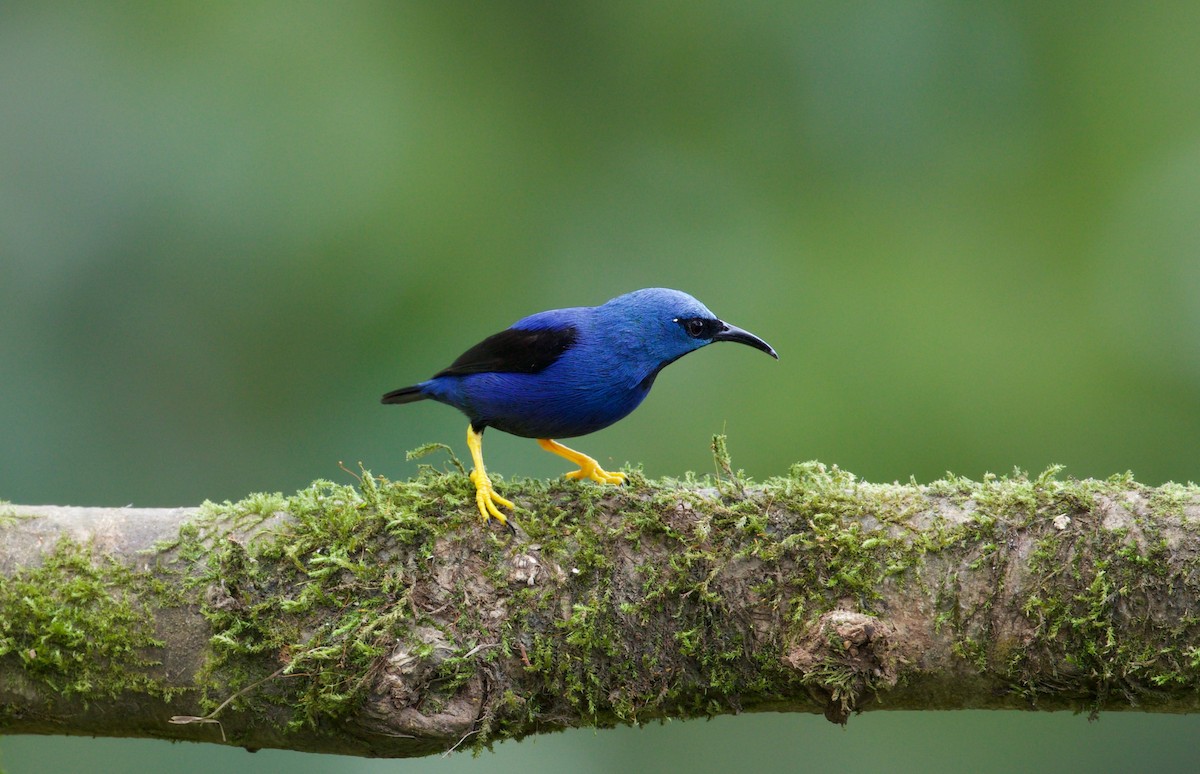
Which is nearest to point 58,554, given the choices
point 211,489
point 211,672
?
point 211,672

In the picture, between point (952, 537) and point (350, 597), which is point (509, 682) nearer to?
point (350, 597)

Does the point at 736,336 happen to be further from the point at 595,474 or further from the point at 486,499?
the point at 486,499

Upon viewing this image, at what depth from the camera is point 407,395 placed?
4.44m

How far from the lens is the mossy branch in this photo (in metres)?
2.82

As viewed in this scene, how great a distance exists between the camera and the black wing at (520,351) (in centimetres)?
386

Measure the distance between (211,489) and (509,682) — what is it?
14.3 feet

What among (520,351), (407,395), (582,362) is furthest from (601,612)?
(407,395)

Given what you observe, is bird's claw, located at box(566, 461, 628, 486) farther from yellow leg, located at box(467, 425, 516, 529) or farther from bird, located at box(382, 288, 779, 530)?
yellow leg, located at box(467, 425, 516, 529)

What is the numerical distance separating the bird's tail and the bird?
37cm

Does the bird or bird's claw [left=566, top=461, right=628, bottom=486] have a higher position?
the bird

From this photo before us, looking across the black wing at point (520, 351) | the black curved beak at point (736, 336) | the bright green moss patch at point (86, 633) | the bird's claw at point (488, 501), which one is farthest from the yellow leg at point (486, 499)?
the black curved beak at point (736, 336)

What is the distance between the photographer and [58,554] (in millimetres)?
3186

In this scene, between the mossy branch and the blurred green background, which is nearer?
the mossy branch

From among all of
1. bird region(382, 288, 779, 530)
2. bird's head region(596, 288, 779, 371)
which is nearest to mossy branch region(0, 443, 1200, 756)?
bird region(382, 288, 779, 530)
